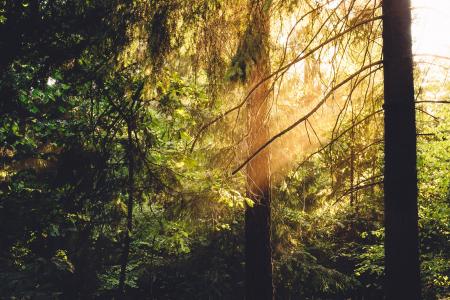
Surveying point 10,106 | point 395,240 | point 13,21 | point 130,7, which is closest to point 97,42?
point 130,7

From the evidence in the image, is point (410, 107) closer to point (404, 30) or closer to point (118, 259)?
point (404, 30)

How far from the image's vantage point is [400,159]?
10.5ft

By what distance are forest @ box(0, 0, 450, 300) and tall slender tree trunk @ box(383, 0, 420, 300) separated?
0.01 meters

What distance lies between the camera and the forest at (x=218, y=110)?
3.27m

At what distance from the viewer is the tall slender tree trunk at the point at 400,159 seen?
314 centimetres

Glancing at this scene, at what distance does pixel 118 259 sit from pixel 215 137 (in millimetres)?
9203

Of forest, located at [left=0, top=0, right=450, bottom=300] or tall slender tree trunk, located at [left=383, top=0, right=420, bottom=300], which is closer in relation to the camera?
tall slender tree trunk, located at [left=383, top=0, right=420, bottom=300]

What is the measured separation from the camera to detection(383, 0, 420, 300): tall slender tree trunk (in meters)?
3.14

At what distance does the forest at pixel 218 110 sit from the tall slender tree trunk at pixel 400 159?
0.01 meters

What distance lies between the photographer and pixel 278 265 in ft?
36.1

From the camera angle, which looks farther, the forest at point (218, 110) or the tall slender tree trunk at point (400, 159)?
the forest at point (218, 110)

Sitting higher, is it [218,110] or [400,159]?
[218,110]

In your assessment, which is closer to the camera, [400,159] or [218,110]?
[400,159]

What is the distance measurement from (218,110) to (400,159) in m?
3.55
